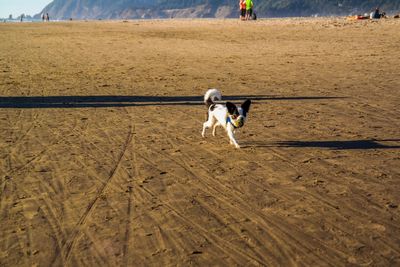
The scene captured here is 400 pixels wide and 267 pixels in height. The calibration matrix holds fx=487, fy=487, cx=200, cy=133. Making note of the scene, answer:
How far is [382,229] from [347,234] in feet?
1.34

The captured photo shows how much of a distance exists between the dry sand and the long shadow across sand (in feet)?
0.17

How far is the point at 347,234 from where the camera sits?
5.11 m

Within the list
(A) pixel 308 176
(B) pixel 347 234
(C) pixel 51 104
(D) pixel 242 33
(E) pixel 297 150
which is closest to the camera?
(B) pixel 347 234

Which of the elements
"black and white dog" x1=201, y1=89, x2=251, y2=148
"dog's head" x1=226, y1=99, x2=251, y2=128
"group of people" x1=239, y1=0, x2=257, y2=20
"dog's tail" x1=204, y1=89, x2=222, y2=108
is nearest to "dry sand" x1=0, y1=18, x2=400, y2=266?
"black and white dog" x1=201, y1=89, x2=251, y2=148

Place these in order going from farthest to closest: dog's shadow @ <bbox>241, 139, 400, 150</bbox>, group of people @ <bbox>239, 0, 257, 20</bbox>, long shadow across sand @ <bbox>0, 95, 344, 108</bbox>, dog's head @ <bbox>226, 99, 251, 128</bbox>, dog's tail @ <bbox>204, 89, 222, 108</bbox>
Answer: group of people @ <bbox>239, 0, 257, 20</bbox> → long shadow across sand @ <bbox>0, 95, 344, 108</bbox> → dog's tail @ <bbox>204, 89, 222, 108</bbox> → dog's shadow @ <bbox>241, 139, 400, 150</bbox> → dog's head @ <bbox>226, 99, 251, 128</bbox>

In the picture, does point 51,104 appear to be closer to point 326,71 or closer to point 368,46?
point 326,71

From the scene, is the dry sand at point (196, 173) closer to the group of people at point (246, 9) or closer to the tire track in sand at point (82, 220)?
the tire track in sand at point (82, 220)

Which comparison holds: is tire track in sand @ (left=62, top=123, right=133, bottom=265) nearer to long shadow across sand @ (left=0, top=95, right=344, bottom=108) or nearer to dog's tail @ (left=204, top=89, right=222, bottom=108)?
dog's tail @ (left=204, top=89, right=222, bottom=108)

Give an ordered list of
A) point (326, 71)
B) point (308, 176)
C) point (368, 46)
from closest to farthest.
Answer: point (308, 176)
point (326, 71)
point (368, 46)

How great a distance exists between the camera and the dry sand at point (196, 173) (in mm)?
4922

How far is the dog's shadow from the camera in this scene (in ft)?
26.7

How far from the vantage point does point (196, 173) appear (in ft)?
23.0

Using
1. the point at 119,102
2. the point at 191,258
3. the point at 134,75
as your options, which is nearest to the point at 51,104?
the point at 119,102

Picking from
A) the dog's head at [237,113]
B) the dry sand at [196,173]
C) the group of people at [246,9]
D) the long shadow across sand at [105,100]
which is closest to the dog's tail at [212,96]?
the dry sand at [196,173]
